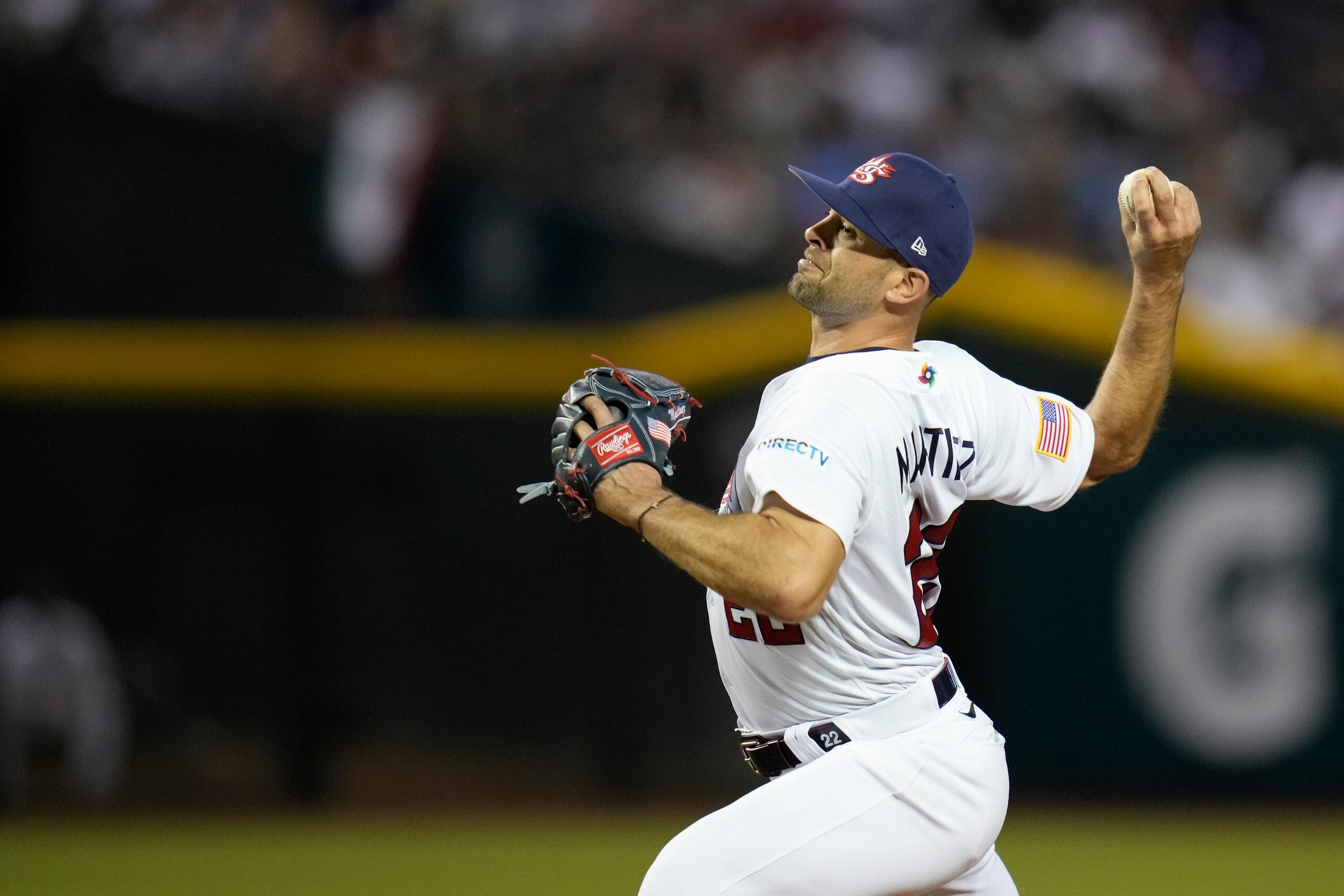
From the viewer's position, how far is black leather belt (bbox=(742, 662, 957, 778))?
3.24m

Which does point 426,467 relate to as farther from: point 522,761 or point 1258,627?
point 1258,627

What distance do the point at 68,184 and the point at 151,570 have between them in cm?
217

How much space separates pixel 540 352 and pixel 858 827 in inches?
229

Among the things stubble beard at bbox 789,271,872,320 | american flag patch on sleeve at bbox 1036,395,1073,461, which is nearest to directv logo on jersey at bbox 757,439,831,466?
Answer: stubble beard at bbox 789,271,872,320

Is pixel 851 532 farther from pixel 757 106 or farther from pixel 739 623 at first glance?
pixel 757 106

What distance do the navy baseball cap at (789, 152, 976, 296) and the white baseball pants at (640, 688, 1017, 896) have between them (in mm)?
892

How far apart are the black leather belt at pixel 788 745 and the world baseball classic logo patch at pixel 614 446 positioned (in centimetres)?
61

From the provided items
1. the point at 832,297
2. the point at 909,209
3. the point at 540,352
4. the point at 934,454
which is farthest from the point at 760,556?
the point at 540,352

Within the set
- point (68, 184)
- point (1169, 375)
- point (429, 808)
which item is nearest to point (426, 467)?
point (429, 808)

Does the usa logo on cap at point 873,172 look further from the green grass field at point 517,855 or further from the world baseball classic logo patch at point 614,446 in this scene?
the green grass field at point 517,855

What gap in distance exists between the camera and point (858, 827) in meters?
3.10

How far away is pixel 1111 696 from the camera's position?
8180mm

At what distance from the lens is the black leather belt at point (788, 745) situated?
10.6 ft

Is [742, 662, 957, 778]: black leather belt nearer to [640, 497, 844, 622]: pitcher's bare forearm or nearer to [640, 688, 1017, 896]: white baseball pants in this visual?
[640, 688, 1017, 896]: white baseball pants
